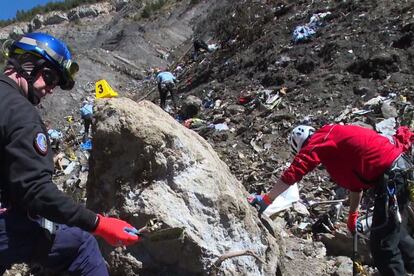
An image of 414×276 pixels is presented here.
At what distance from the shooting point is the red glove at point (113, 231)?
2268 mm

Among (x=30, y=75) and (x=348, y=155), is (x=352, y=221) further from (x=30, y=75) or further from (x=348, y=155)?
(x=30, y=75)

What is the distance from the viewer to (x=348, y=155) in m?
3.41

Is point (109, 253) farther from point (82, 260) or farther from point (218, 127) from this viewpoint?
point (218, 127)

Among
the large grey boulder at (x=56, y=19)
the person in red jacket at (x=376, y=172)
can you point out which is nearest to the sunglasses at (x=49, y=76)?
the person in red jacket at (x=376, y=172)

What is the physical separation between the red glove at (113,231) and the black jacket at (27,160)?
20cm

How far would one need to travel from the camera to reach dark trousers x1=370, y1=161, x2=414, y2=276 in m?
3.36

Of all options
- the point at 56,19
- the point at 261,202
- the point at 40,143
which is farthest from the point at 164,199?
the point at 56,19

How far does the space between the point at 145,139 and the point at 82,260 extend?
39.8 inches

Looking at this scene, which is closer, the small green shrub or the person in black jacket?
the person in black jacket

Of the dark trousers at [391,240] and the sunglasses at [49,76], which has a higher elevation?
the sunglasses at [49,76]

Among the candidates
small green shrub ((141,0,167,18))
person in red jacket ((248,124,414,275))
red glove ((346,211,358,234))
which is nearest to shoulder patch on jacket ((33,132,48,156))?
person in red jacket ((248,124,414,275))

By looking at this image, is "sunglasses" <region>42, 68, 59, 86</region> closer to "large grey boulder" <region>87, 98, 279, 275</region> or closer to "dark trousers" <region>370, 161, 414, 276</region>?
"large grey boulder" <region>87, 98, 279, 275</region>

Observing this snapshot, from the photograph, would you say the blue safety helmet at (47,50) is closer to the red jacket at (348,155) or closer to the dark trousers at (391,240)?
the red jacket at (348,155)

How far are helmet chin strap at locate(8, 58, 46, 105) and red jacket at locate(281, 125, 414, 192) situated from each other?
1.81m
